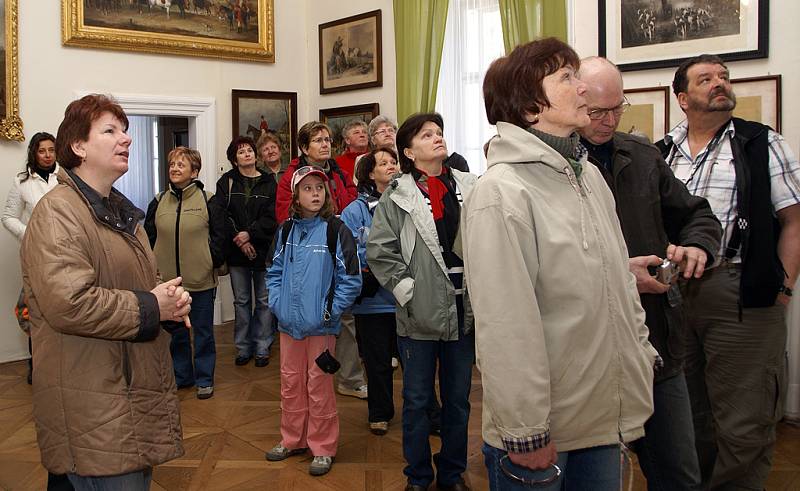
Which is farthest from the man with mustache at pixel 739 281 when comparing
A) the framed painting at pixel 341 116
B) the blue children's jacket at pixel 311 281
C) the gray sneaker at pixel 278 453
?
the framed painting at pixel 341 116

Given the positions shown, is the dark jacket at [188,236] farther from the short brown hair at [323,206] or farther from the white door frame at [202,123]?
the white door frame at [202,123]

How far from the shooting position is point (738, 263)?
319 centimetres

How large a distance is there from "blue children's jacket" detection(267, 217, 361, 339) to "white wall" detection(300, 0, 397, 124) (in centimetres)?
412

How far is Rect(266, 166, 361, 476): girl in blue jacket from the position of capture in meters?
3.85

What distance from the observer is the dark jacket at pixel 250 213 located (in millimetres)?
6113

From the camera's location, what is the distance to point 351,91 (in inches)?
328

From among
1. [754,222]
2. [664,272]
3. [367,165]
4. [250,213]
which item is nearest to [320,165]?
[367,165]

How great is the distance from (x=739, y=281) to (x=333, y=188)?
10.7 feet

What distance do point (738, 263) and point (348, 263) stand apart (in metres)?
1.98

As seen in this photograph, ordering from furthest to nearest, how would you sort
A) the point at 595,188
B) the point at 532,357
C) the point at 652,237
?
the point at 652,237, the point at 595,188, the point at 532,357

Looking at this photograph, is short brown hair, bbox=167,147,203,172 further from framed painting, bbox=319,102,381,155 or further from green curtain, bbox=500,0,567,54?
green curtain, bbox=500,0,567,54

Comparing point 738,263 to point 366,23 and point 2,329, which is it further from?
point 2,329

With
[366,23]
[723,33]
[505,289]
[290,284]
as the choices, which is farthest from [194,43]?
[505,289]

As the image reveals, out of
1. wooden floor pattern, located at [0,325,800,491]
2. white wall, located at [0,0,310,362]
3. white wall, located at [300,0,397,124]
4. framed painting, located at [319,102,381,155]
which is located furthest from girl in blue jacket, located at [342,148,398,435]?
white wall, located at [0,0,310,362]
